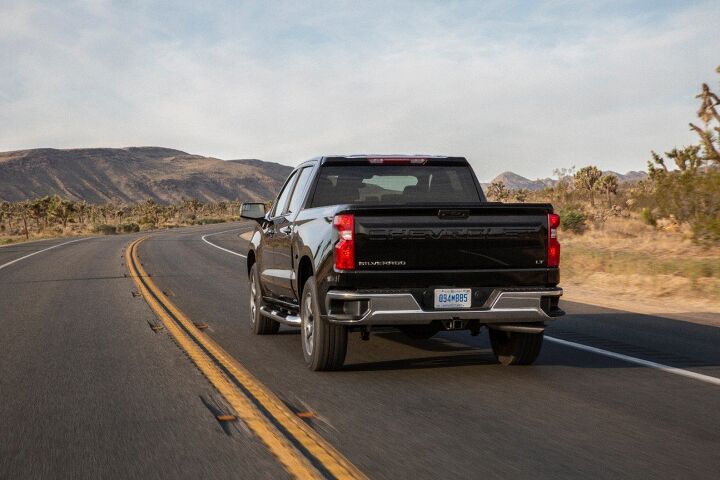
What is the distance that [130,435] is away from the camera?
17.4 feet

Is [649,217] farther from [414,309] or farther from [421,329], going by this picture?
[414,309]

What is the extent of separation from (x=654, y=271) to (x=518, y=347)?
29.5 ft

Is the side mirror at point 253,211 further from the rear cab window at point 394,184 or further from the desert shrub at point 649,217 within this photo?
the desert shrub at point 649,217

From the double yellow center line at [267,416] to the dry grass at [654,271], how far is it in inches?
323

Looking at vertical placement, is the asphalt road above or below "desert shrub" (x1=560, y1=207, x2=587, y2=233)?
below

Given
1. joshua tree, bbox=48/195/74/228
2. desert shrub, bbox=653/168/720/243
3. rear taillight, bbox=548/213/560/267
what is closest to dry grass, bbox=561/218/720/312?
desert shrub, bbox=653/168/720/243

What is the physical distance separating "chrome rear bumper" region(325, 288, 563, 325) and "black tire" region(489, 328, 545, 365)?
2.13 feet

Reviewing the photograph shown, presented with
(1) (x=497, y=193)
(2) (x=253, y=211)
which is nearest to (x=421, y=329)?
(2) (x=253, y=211)

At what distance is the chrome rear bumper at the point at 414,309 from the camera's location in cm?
665

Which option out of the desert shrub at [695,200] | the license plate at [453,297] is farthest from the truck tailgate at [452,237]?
the desert shrub at [695,200]

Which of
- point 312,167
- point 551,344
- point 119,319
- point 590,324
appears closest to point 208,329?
point 119,319

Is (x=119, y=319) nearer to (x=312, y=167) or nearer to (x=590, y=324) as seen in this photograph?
(x=312, y=167)

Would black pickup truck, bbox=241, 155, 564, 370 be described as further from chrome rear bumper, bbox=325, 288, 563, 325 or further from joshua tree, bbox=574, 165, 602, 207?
joshua tree, bbox=574, 165, 602, 207

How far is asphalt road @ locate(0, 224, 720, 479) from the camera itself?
4660mm
